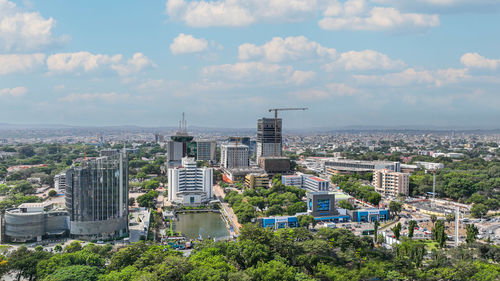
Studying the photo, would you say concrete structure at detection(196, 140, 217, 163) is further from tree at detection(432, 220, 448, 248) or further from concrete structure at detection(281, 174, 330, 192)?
tree at detection(432, 220, 448, 248)

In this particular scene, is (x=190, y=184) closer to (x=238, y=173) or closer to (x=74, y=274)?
(x=238, y=173)

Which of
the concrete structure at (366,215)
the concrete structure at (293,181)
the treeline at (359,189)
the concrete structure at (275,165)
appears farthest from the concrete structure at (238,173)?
the concrete structure at (366,215)

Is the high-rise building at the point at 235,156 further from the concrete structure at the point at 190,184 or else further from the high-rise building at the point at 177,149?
the concrete structure at the point at 190,184

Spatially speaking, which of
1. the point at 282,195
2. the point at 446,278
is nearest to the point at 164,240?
the point at 282,195

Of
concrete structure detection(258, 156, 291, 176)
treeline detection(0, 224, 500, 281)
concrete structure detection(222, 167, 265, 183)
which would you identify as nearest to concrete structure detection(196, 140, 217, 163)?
concrete structure detection(222, 167, 265, 183)

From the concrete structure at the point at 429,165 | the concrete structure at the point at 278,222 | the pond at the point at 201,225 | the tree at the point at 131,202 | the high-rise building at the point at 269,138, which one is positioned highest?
the high-rise building at the point at 269,138

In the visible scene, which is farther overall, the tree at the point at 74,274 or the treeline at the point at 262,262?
the treeline at the point at 262,262

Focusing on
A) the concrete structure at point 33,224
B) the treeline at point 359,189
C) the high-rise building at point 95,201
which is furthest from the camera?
the treeline at point 359,189
